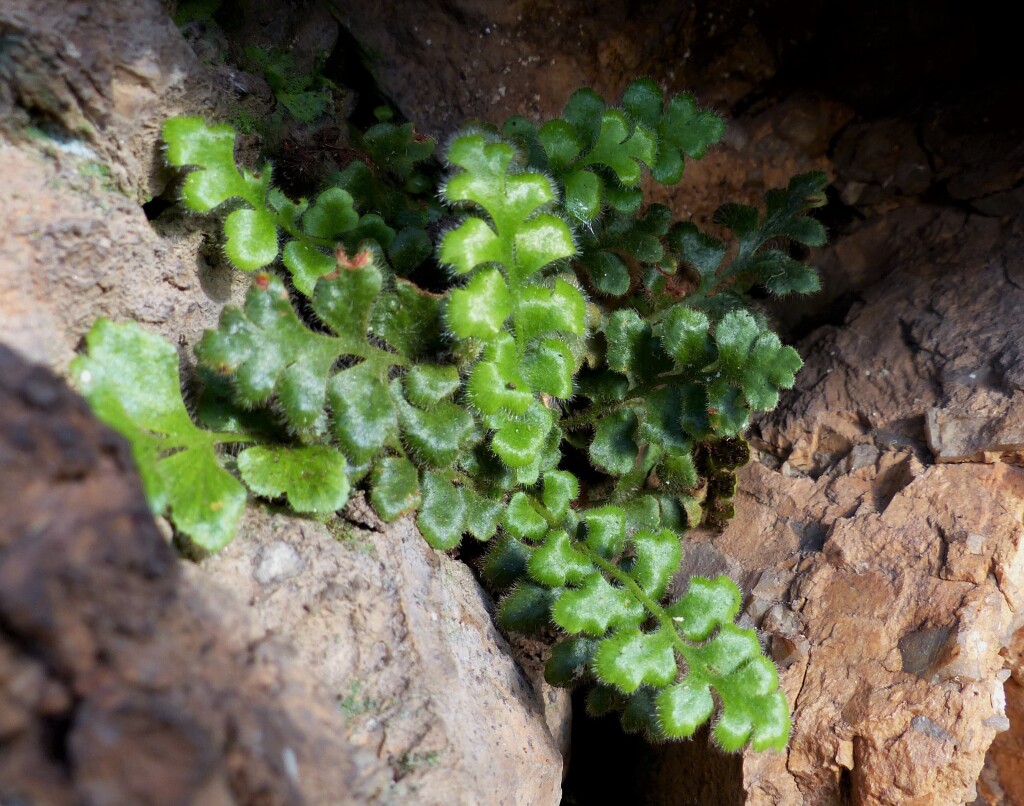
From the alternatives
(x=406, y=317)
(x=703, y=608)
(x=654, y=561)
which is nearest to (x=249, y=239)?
(x=406, y=317)

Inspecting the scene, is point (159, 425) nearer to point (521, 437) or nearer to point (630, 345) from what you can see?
point (521, 437)

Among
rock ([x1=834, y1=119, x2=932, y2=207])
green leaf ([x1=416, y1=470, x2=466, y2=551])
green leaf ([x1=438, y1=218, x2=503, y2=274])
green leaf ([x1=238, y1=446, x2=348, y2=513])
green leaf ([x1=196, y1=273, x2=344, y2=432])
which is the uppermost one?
rock ([x1=834, y1=119, x2=932, y2=207])

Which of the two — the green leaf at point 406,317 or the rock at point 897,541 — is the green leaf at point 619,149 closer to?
the green leaf at point 406,317

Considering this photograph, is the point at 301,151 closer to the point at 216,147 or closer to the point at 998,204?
the point at 216,147

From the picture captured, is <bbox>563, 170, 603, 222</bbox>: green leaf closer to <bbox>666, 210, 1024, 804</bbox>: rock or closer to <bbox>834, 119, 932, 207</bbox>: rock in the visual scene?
<bbox>666, 210, 1024, 804</bbox>: rock

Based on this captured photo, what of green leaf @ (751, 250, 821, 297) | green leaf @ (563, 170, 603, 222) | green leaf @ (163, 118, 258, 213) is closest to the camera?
green leaf @ (163, 118, 258, 213)

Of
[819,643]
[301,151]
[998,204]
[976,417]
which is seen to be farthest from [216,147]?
[998,204]

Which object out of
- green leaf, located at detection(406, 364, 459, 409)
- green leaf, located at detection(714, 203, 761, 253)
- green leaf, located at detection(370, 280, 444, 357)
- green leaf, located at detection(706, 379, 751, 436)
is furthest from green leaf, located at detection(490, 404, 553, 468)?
green leaf, located at detection(714, 203, 761, 253)
